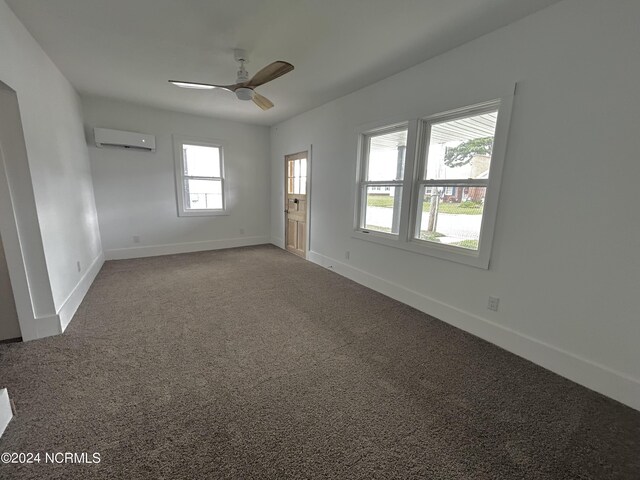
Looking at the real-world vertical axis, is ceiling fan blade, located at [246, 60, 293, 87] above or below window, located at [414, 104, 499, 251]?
above

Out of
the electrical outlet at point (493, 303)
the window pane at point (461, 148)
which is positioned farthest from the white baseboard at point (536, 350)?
the window pane at point (461, 148)

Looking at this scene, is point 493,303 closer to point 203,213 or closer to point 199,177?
point 203,213

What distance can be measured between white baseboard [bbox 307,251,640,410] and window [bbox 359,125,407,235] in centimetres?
85

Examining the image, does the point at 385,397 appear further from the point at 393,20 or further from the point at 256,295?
the point at 393,20

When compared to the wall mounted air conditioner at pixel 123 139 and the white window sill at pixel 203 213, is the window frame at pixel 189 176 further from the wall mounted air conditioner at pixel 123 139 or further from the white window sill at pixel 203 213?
the wall mounted air conditioner at pixel 123 139

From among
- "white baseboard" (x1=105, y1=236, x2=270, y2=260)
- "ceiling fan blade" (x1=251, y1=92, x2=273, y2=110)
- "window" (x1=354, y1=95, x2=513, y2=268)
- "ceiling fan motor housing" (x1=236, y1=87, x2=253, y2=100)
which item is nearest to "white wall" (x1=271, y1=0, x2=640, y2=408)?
"window" (x1=354, y1=95, x2=513, y2=268)

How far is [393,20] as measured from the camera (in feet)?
6.68

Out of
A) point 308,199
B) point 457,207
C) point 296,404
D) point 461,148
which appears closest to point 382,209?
point 457,207

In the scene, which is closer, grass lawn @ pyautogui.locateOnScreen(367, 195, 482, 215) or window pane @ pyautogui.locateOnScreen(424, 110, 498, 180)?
window pane @ pyautogui.locateOnScreen(424, 110, 498, 180)

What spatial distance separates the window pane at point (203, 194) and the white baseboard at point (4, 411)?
13.5 ft

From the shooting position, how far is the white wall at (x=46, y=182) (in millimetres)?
2033

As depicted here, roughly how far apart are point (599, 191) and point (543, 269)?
633 mm

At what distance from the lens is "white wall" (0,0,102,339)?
2.03 meters

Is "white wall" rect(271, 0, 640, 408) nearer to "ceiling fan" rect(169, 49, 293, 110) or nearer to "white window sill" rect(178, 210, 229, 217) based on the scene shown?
"ceiling fan" rect(169, 49, 293, 110)
